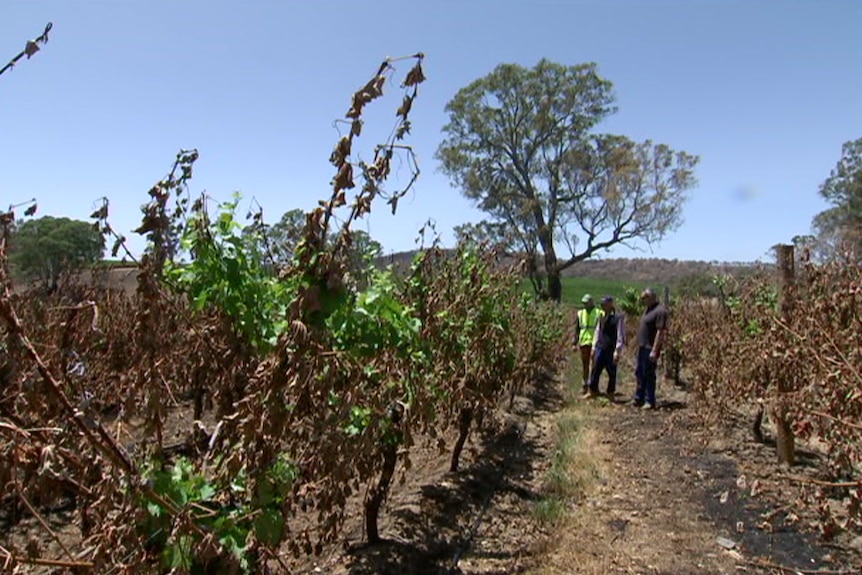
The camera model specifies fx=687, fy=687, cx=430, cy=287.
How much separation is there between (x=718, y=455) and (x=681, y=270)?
43.4 meters

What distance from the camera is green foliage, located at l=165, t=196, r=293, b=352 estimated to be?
8.86 feet

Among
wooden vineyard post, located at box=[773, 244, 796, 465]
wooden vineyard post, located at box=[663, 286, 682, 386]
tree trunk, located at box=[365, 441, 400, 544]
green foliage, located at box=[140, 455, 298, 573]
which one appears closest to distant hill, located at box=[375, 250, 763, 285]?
wooden vineyard post, located at box=[663, 286, 682, 386]

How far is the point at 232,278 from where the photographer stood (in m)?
2.71

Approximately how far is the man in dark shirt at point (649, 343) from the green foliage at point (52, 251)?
6938 millimetres

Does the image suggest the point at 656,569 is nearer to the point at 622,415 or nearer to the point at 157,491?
the point at 157,491

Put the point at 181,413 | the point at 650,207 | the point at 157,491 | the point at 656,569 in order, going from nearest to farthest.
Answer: the point at 157,491
the point at 656,569
the point at 181,413
the point at 650,207

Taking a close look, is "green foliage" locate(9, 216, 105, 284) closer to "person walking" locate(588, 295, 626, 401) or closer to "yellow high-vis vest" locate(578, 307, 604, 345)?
"person walking" locate(588, 295, 626, 401)

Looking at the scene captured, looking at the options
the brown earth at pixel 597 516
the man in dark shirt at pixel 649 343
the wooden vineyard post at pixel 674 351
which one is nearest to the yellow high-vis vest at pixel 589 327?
the man in dark shirt at pixel 649 343

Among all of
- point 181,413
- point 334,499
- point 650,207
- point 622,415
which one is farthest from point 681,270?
point 334,499

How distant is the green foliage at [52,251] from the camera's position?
7.80 metres

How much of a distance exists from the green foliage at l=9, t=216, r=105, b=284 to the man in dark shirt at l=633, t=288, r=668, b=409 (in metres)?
6.94

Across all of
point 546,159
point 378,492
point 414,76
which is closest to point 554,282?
point 546,159

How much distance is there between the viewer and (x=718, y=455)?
22.3 feet

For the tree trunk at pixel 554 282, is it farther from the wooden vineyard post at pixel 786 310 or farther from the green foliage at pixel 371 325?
the green foliage at pixel 371 325
